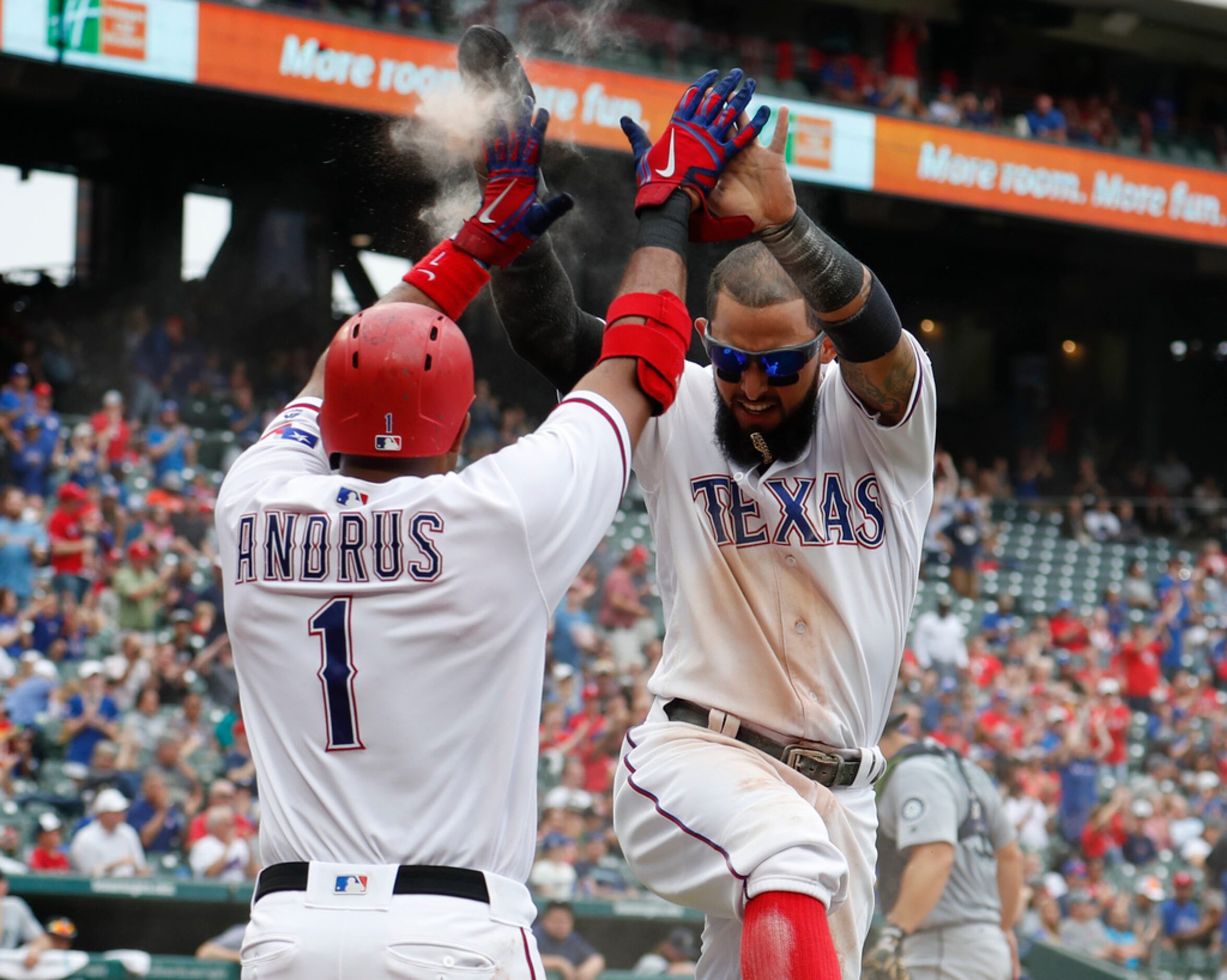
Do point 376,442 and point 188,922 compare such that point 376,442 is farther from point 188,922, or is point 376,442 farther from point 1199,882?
point 1199,882

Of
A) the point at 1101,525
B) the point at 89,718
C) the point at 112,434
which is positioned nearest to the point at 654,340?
the point at 89,718

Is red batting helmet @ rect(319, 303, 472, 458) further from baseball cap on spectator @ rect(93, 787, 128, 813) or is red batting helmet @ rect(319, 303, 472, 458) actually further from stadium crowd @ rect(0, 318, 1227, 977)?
baseball cap on spectator @ rect(93, 787, 128, 813)

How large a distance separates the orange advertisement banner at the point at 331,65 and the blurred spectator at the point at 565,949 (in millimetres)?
8603

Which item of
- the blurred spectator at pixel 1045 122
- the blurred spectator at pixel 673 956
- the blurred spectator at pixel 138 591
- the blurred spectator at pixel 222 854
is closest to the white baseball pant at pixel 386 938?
the blurred spectator at pixel 673 956

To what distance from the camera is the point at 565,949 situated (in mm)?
8289

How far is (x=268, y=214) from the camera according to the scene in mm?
16203

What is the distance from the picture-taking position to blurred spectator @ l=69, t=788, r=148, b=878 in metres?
8.42

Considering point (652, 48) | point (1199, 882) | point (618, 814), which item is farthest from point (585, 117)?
point (618, 814)

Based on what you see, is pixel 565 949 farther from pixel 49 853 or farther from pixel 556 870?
pixel 49 853

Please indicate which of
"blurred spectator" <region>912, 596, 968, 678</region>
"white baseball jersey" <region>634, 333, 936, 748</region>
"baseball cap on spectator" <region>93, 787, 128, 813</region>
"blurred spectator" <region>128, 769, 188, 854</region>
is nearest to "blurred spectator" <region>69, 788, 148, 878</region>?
"baseball cap on spectator" <region>93, 787, 128, 813</region>

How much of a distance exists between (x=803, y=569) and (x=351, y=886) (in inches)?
50.7

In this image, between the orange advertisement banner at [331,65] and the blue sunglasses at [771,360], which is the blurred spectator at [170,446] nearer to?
the orange advertisement banner at [331,65]

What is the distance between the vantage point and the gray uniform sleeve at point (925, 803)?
5.28 metres

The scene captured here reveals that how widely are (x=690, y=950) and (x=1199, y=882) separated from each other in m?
5.38
